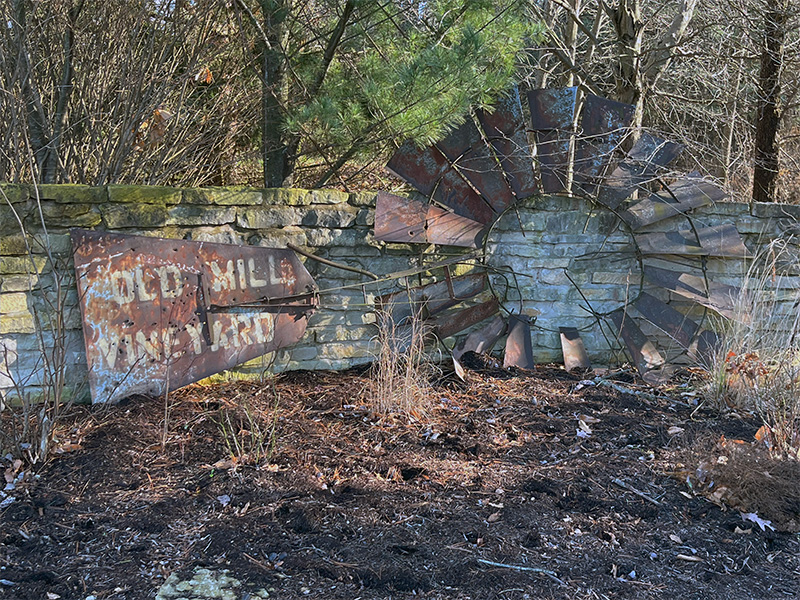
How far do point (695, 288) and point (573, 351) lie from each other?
912 millimetres

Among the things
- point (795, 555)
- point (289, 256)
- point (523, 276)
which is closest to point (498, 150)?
point (523, 276)

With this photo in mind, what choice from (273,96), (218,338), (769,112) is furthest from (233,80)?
(769,112)

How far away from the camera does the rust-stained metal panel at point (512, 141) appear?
168 inches

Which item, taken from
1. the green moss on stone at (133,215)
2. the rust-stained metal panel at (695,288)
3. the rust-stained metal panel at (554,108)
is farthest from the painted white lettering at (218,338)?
the rust-stained metal panel at (695,288)

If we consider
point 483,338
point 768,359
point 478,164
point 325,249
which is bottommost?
point 768,359

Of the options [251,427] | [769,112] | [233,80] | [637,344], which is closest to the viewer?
[251,427]

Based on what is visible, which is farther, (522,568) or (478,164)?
(478,164)

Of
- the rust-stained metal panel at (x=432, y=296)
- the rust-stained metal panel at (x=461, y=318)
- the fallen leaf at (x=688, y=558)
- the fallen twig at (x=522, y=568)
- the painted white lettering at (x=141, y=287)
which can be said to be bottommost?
the fallen leaf at (x=688, y=558)

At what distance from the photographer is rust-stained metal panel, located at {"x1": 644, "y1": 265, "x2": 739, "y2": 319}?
14.0ft

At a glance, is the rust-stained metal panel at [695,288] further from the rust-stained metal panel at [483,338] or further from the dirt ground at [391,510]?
the rust-stained metal panel at [483,338]

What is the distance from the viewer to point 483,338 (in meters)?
4.35

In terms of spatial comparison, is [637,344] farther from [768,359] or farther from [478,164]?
[478,164]

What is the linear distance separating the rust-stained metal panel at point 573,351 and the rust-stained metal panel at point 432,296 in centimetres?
67

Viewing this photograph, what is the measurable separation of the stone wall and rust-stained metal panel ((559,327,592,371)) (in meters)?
0.09
